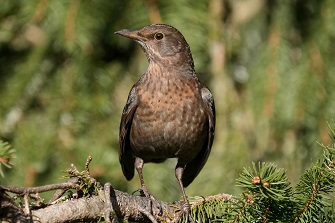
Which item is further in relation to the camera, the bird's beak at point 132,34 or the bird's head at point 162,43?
the bird's head at point 162,43

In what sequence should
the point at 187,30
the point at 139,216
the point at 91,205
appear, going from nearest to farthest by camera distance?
the point at 91,205 → the point at 139,216 → the point at 187,30

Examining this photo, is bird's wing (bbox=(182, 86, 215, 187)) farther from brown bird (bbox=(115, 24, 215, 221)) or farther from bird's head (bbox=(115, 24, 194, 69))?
bird's head (bbox=(115, 24, 194, 69))

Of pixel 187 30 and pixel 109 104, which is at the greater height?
pixel 187 30

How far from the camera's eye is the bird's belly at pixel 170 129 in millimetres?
3703

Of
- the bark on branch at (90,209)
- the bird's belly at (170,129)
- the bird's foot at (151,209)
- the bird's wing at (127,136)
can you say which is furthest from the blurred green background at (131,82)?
the bark on branch at (90,209)

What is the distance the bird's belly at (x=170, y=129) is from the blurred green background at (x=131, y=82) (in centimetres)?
34

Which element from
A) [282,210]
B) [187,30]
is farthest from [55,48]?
[282,210]

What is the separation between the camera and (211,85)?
446 cm

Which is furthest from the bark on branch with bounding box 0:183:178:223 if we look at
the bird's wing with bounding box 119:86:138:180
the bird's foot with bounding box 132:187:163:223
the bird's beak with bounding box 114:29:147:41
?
the bird's beak with bounding box 114:29:147:41

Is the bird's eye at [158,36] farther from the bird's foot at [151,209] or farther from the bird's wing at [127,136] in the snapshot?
the bird's foot at [151,209]

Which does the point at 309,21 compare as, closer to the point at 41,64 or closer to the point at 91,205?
the point at 41,64

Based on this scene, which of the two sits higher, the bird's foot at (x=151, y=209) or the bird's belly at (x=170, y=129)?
the bird's belly at (x=170, y=129)

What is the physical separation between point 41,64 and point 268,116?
1.55 meters

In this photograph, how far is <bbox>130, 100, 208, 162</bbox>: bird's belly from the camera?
3703 millimetres
